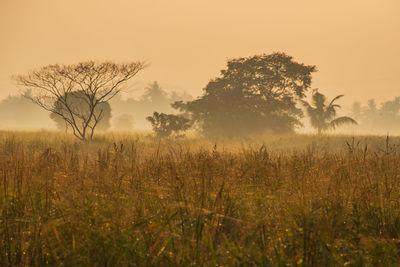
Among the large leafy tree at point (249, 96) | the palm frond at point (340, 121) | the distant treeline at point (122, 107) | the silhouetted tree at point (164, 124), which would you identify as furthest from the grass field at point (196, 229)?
the distant treeline at point (122, 107)

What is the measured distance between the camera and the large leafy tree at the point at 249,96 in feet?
92.4

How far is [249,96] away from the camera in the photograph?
28406mm

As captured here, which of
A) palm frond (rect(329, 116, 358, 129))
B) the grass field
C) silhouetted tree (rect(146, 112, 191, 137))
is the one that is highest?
palm frond (rect(329, 116, 358, 129))

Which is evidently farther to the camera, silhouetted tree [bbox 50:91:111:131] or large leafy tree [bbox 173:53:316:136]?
silhouetted tree [bbox 50:91:111:131]

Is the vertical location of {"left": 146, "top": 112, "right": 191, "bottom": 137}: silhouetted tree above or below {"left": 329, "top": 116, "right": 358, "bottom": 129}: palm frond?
below

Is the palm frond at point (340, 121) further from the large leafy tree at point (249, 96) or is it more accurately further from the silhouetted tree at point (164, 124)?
the silhouetted tree at point (164, 124)

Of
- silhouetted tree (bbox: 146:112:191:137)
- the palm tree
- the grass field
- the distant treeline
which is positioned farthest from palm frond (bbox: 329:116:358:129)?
the distant treeline

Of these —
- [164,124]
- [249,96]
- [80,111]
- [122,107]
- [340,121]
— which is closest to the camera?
[164,124]

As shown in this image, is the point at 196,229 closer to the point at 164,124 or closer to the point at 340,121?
the point at 164,124

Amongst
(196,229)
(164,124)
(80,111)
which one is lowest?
(196,229)

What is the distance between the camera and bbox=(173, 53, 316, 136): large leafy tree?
28172 mm

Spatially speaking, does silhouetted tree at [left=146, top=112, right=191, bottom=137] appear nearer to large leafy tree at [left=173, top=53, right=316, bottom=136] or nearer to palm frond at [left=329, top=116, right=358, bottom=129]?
large leafy tree at [left=173, top=53, right=316, bottom=136]

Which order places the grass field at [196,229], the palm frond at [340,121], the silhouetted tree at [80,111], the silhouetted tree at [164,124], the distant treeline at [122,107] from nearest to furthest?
1. the grass field at [196,229]
2. the silhouetted tree at [164,124]
3. the silhouetted tree at [80,111]
4. the palm frond at [340,121]
5. the distant treeline at [122,107]

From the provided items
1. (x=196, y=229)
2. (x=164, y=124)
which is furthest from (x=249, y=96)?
(x=196, y=229)
